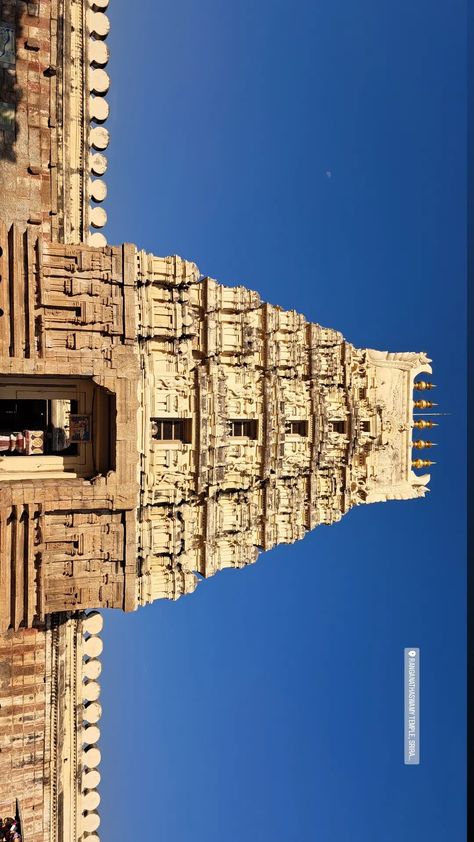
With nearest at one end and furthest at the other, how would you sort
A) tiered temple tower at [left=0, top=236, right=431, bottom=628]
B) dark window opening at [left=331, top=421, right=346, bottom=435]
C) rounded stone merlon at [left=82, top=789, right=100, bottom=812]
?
tiered temple tower at [left=0, top=236, right=431, bottom=628]
dark window opening at [left=331, top=421, right=346, bottom=435]
rounded stone merlon at [left=82, top=789, right=100, bottom=812]

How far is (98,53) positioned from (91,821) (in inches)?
922

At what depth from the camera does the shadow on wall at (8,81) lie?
61.8 feet

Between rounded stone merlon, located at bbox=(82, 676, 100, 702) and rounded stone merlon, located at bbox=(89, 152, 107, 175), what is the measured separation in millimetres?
15425

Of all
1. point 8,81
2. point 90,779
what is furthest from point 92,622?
point 8,81

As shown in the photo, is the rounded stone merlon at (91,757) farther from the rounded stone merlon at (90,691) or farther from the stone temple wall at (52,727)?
the rounded stone merlon at (90,691)

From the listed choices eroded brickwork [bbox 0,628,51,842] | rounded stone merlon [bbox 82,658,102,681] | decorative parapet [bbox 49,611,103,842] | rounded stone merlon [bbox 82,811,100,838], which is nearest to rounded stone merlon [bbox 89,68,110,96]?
decorative parapet [bbox 49,611,103,842]

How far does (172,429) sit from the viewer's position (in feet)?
51.6

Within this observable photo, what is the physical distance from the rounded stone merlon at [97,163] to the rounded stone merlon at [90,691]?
607 inches

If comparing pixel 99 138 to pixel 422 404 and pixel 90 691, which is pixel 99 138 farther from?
pixel 90 691

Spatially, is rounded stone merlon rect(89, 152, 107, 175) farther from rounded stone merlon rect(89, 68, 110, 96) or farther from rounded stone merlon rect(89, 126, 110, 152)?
rounded stone merlon rect(89, 68, 110, 96)

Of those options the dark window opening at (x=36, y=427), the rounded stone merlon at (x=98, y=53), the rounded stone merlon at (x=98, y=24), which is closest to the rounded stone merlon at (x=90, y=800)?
the dark window opening at (x=36, y=427)

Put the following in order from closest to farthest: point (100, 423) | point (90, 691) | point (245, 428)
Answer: point (100, 423), point (245, 428), point (90, 691)

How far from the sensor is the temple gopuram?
45.8ft

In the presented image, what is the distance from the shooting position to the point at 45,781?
20.1 m
